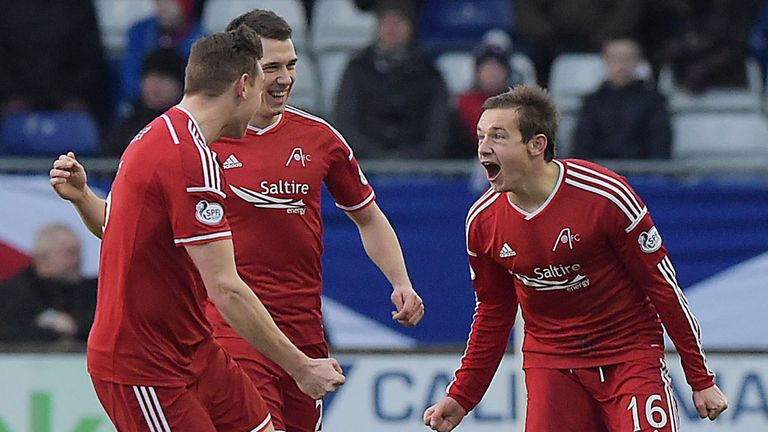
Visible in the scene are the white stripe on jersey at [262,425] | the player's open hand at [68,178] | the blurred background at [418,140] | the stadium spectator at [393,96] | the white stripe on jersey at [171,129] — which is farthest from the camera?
the stadium spectator at [393,96]

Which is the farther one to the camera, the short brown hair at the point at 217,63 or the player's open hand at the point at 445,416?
the player's open hand at the point at 445,416

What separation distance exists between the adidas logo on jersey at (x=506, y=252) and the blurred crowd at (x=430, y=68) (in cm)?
408

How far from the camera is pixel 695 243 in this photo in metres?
9.19

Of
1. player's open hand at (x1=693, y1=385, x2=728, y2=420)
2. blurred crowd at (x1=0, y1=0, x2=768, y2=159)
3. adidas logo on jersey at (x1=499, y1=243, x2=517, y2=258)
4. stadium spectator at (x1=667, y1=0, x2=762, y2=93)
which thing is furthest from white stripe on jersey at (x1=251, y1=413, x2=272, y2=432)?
stadium spectator at (x1=667, y1=0, x2=762, y2=93)

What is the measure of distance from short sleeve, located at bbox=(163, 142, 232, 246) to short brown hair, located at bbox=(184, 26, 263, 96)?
0.86 ft

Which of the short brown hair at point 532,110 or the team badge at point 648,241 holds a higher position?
the short brown hair at point 532,110

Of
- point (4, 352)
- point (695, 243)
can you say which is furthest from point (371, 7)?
point (4, 352)

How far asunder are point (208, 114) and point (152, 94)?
5356mm

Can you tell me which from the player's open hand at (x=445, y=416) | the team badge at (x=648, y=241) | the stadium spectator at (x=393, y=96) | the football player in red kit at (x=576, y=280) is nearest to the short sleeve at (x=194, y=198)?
the football player in red kit at (x=576, y=280)

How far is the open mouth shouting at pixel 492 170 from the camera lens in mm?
6039

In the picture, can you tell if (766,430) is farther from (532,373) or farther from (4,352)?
(4,352)

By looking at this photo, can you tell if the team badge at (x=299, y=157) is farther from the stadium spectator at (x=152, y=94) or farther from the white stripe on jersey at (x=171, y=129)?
the stadium spectator at (x=152, y=94)

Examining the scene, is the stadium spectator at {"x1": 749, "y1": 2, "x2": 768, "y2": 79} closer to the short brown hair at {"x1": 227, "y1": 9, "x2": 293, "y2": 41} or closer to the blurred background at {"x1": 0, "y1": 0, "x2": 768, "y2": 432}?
the blurred background at {"x1": 0, "y1": 0, "x2": 768, "y2": 432}

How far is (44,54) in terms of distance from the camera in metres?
11.2
